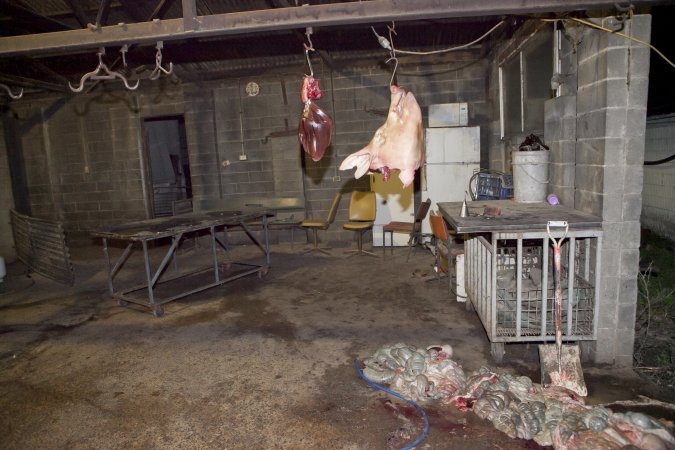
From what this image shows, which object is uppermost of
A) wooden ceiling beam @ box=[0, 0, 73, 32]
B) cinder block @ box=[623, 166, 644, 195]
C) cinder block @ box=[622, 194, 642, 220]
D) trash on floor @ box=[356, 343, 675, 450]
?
wooden ceiling beam @ box=[0, 0, 73, 32]

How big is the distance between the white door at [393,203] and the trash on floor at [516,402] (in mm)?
4208

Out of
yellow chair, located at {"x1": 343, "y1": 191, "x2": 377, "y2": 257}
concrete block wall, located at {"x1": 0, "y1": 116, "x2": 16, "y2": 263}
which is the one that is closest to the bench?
yellow chair, located at {"x1": 343, "y1": 191, "x2": 377, "y2": 257}

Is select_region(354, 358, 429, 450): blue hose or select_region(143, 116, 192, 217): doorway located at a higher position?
select_region(143, 116, 192, 217): doorway

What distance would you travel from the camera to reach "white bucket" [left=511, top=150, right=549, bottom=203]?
3.86m

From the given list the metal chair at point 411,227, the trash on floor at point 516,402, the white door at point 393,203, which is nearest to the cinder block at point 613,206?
the trash on floor at point 516,402

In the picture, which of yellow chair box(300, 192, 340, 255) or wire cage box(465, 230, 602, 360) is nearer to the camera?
wire cage box(465, 230, 602, 360)

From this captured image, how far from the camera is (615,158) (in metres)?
3.05

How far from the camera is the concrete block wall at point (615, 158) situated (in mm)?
2977

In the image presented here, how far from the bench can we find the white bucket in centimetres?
454

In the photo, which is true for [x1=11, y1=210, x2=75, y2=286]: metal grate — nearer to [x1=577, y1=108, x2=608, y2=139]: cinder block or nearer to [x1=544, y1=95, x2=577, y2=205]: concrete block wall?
[x1=544, y1=95, x2=577, y2=205]: concrete block wall

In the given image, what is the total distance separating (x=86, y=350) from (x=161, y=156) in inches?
361

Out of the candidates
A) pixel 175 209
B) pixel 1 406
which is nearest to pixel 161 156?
pixel 175 209

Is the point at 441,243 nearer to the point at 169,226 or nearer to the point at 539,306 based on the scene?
the point at 539,306

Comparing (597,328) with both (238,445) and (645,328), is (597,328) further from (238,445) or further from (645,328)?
(238,445)
